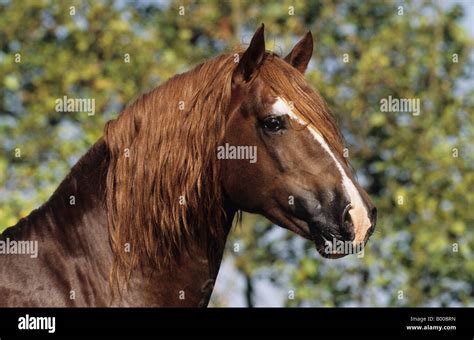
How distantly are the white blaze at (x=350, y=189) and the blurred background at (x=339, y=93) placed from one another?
5.02m

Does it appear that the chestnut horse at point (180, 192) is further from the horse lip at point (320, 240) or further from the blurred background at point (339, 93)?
the blurred background at point (339, 93)

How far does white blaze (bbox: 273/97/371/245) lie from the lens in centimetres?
333

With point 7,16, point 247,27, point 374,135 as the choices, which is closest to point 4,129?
point 7,16

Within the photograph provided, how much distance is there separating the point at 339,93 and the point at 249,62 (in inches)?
218

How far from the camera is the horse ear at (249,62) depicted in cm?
360

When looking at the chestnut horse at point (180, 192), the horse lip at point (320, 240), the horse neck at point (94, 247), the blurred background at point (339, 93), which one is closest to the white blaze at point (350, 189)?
the chestnut horse at point (180, 192)

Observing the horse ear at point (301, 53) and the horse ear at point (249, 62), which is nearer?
the horse ear at point (249, 62)

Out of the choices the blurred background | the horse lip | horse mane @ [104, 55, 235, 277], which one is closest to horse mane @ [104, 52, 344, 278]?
horse mane @ [104, 55, 235, 277]

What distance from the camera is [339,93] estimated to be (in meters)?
9.09

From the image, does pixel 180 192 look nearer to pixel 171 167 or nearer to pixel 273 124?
pixel 171 167

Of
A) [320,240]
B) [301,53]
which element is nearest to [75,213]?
[320,240]

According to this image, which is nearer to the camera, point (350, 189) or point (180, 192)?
point (350, 189)

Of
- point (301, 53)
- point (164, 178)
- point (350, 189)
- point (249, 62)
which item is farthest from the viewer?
point (301, 53)
